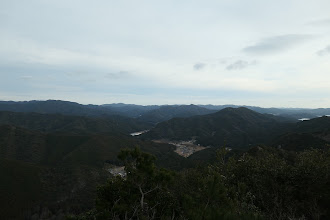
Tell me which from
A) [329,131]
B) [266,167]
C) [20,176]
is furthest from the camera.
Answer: [329,131]

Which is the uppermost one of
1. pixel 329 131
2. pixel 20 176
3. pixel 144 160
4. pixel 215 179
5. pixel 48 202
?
pixel 144 160

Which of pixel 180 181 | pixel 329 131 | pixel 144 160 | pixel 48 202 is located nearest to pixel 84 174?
pixel 48 202

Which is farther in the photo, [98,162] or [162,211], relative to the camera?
[98,162]

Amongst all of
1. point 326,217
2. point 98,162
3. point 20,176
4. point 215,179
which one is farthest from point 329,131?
point 20,176

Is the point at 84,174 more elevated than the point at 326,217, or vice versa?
the point at 326,217

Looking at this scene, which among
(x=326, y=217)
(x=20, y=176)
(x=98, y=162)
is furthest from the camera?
(x=98, y=162)

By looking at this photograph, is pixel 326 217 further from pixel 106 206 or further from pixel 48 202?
pixel 48 202

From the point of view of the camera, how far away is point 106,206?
20344mm

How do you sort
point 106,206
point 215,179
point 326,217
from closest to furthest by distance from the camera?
point 215,179 < point 106,206 < point 326,217

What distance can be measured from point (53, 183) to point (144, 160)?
482 feet

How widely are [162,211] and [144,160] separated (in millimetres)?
5974

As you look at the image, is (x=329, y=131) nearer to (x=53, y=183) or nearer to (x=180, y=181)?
(x=180, y=181)

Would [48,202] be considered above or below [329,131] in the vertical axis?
below

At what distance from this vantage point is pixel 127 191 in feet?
67.7
